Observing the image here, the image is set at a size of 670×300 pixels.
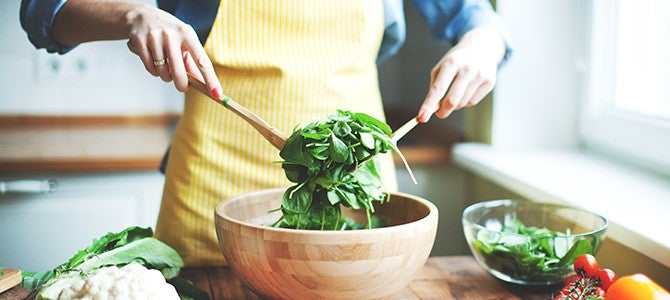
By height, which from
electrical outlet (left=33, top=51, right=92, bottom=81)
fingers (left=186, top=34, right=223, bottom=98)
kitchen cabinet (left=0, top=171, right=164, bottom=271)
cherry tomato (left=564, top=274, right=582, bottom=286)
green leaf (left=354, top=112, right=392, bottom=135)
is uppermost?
fingers (left=186, top=34, right=223, bottom=98)

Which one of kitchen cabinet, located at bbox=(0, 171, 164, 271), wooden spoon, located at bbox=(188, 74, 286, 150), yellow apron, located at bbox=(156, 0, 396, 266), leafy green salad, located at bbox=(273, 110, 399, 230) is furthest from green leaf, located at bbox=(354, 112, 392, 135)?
kitchen cabinet, located at bbox=(0, 171, 164, 271)

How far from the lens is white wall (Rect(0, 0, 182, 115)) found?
7.92ft

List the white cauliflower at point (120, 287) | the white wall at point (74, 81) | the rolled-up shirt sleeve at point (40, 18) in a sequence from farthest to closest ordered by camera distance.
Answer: the white wall at point (74, 81) → the rolled-up shirt sleeve at point (40, 18) → the white cauliflower at point (120, 287)

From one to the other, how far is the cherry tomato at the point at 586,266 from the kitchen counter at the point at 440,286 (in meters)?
0.10

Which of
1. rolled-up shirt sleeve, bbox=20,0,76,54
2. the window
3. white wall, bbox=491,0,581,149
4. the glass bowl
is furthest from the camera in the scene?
white wall, bbox=491,0,581,149

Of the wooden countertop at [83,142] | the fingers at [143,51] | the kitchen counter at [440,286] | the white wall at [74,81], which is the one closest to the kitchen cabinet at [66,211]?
the wooden countertop at [83,142]

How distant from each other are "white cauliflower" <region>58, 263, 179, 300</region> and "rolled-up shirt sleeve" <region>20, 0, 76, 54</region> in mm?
465

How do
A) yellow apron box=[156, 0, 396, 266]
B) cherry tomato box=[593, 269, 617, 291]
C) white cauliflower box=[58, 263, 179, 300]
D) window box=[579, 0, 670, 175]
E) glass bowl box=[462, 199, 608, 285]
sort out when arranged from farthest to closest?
window box=[579, 0, 670, 175] → yellow apron box=[156, 0, 396, 266] → glass bowl box=[462, 199, 608, 285] → cherry tomato box=[593, 269, 617, 291] → white cauliflower box=[58, 263, 179, 300]

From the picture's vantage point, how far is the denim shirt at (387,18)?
124cm

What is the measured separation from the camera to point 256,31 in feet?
4.41

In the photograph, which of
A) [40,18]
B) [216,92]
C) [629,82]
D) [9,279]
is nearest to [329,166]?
[216,92]

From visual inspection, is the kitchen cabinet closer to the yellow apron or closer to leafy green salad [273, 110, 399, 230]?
the yellow apron

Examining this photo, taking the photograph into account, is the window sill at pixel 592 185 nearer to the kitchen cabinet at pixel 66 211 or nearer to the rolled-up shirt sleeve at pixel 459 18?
the rolled-up shirt sleeve at pixel 459 18

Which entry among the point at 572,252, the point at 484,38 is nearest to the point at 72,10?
the point at 484,38
